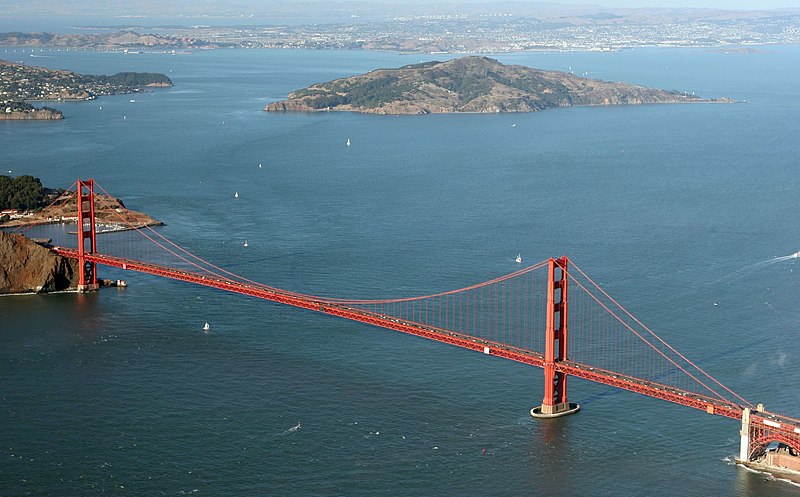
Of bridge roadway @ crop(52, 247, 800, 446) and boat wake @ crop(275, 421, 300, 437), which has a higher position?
bridge roadway @ crop(52, 247, 800, 446)

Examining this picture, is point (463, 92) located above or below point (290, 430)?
above

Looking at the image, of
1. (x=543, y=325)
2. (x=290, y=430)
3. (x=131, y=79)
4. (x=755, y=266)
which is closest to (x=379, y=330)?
(x=543, y=325)

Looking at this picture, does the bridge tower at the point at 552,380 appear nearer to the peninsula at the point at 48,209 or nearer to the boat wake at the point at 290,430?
the boat wake at the point at 290,430

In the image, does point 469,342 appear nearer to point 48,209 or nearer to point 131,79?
point 48,209

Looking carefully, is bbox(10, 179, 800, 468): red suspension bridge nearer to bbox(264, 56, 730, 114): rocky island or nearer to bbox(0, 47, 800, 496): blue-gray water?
bbox(0, 47, 800, 496): blue-gray water

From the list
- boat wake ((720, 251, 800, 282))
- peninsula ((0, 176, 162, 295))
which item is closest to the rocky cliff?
peninsula ((0, 176, 162, 295))

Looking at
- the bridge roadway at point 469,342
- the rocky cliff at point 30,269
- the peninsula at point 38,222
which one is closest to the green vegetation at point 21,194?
the peninsula at point 38,222

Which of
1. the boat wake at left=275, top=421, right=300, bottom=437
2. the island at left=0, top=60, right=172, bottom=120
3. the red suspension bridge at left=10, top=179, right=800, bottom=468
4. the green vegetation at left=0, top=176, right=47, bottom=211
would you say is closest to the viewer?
the boat wake at left=275, top=421, right=300, bottom=437
